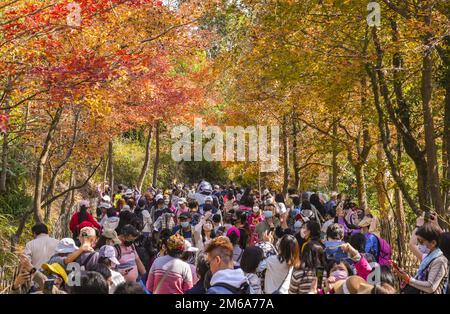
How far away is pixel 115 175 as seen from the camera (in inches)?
1309

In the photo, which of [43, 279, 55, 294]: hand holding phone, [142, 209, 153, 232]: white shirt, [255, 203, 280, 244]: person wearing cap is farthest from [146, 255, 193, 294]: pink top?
[142, 209, 153, 232]: white shirt

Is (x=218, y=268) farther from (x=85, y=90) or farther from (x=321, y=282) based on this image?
(x=85, y=90)

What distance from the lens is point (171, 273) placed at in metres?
6.44

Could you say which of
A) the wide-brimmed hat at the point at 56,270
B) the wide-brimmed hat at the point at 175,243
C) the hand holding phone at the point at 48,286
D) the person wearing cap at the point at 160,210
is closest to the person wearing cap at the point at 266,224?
the person wearing cap at the point at 160,210

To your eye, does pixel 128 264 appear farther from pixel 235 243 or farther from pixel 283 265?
pixel 283 265

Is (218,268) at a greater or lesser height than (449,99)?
lesser

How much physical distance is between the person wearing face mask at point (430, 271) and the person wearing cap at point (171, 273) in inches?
86.5

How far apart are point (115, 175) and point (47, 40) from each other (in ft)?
77.2

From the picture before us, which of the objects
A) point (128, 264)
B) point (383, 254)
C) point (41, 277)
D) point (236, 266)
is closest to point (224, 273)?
point (41, 277)

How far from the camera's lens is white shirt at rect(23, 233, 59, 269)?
782cm

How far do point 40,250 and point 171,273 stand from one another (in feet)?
7.54

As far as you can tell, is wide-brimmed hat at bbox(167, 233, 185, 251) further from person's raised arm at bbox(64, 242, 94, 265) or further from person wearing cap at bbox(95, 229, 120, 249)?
person wearing cap at bbox(95, 229, 120, 249)

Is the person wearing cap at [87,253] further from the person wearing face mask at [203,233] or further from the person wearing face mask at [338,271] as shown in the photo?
the person wearing face mask at [203,233]

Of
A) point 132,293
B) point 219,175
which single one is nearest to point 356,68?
point 132,293
